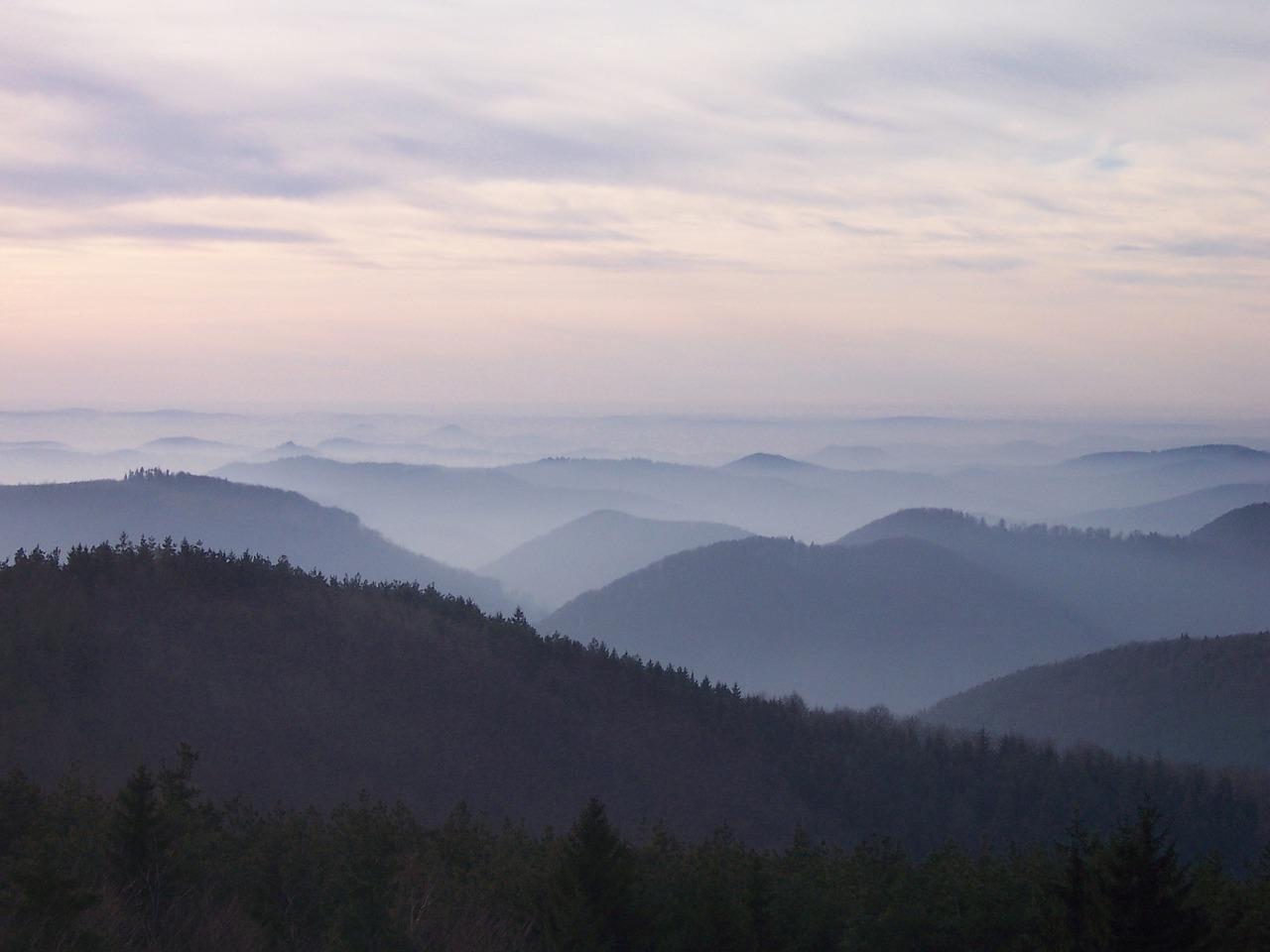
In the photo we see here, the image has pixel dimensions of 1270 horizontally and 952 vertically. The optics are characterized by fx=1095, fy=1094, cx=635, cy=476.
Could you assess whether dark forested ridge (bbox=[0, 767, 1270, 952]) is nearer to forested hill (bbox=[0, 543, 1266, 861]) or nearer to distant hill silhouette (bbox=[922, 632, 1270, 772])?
forested hill (bbox=[0, 543, 1266, 861])

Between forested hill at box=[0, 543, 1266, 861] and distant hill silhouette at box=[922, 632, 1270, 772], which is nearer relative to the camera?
forested hill at box=[0, 543, 1266, 861]

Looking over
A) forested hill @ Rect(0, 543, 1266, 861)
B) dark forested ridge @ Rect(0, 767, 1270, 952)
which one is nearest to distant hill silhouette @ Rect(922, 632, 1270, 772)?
forested hill @ Rect(0, 543, 1266, 861)

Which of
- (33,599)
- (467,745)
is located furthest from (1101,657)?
(33,599)

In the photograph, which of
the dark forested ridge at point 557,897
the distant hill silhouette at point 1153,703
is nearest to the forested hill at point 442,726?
the dark forested ridge at point 557,897

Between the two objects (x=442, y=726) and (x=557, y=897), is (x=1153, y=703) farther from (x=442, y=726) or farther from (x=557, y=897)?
(x=557, y=897)

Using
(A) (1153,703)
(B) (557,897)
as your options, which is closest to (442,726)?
(B) (557,897)

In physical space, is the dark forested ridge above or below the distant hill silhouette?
above
